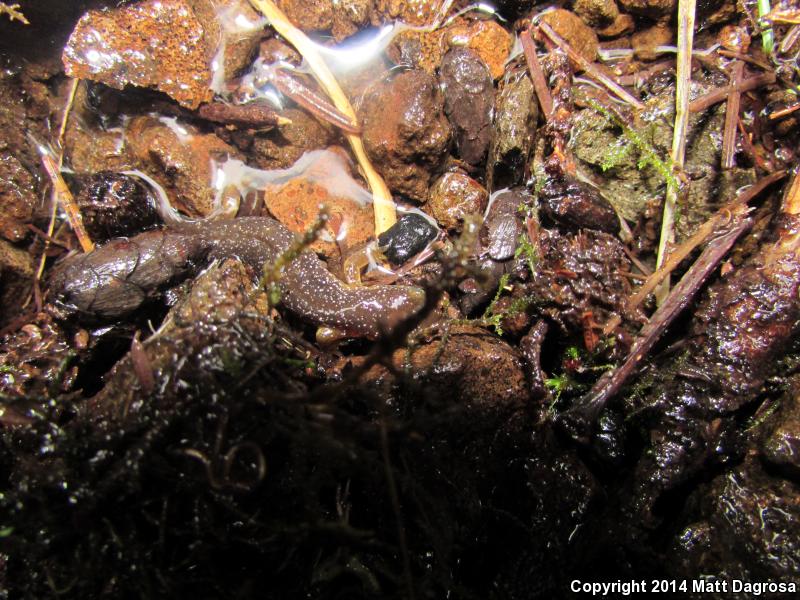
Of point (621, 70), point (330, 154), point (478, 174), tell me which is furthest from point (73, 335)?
point (621, 70)

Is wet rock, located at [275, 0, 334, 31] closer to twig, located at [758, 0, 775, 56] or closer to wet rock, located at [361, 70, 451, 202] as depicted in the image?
wet rock, located at [361, 70, 451, 202]

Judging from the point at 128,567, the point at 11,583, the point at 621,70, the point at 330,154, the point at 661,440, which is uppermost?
the point at 621,70

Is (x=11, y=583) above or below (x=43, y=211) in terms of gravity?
below

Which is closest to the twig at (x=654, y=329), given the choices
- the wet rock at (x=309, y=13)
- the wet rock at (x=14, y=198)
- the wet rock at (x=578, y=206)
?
the wet rock at (x=578, y=206)

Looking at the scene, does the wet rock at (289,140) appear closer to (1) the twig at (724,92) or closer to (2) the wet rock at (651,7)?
(2) the wet rock at (651,7)

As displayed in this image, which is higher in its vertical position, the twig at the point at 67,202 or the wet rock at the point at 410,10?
the wet rock at the point at 410,10

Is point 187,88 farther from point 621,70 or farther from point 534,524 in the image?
point 534,524
